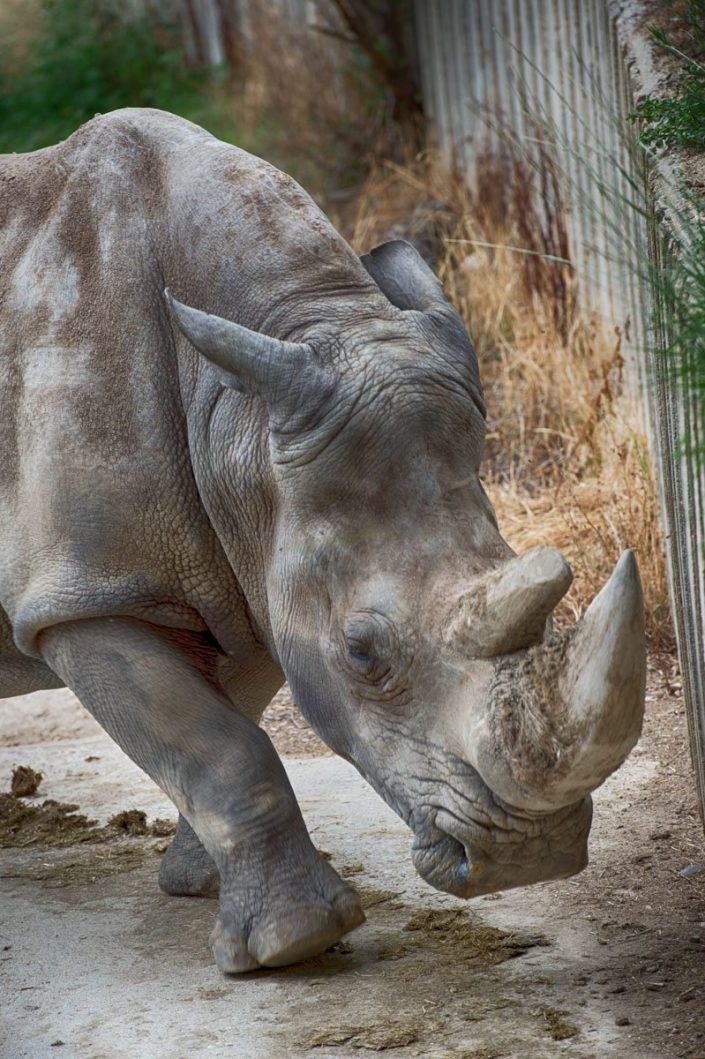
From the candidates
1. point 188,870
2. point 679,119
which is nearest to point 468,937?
point 188,870

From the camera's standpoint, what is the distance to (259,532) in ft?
13.2

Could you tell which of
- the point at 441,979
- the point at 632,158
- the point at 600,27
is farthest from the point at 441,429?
the point at 600,27

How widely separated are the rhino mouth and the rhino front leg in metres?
0.50

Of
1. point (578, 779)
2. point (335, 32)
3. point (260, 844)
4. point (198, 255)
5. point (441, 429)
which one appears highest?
point (335, 32)

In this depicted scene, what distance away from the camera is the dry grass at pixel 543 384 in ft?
21.6

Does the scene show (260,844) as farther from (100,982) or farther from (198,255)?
(198,255)

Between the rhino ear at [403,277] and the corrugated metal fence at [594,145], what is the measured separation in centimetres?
44

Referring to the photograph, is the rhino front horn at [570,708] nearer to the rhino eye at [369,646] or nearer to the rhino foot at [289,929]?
the rhino eye at [369,646]

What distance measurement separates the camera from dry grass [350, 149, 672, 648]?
659 cm

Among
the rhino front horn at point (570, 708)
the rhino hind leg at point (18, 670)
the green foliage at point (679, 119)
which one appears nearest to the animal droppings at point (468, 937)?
the rhino front horn at point (570, 708)

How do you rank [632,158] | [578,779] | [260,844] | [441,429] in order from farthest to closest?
[632,158] < [260,844] < [441,429] < [578,779]

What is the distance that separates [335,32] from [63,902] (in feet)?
29.5

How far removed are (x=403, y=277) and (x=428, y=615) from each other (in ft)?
3.63

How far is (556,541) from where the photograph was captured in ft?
22.8
